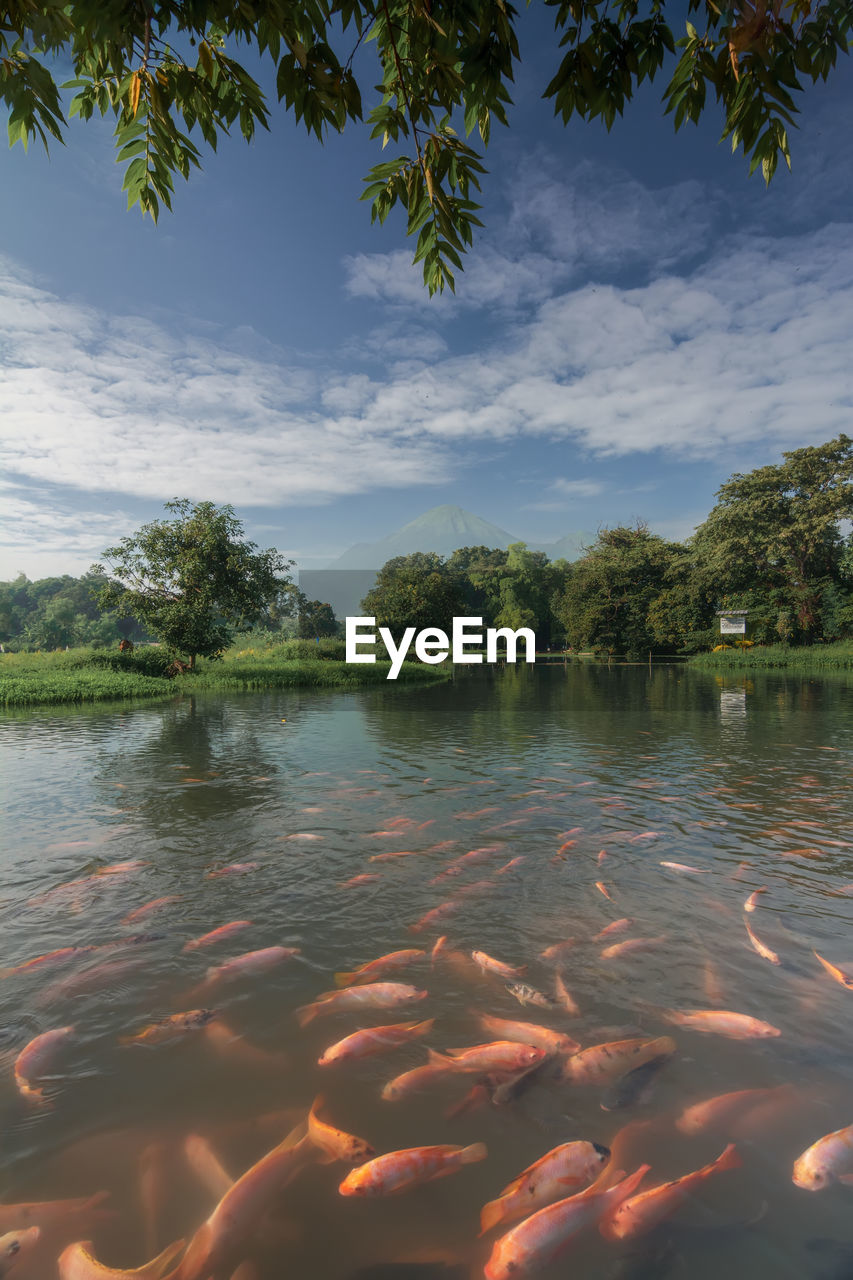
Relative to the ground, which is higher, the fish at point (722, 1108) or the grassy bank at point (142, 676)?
the grassy bank at point (142, 676)

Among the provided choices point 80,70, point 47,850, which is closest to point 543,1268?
point 80,70

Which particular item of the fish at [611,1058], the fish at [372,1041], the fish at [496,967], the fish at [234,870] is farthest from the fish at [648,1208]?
the fish at [234,870]

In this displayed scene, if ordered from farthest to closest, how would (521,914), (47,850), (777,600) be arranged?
(777,600), (47,850), (521,914)

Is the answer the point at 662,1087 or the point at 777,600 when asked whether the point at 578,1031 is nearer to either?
the point at 662,1087

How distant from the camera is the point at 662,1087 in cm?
332

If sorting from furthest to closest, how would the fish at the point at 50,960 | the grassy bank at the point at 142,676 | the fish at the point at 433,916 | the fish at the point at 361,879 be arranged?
the grassy bank at the point at 142,676, the fish at the point at 361,879, the fish at the point at 433,916, the fish at the point at 50,960

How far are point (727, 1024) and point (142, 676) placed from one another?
2914 cm

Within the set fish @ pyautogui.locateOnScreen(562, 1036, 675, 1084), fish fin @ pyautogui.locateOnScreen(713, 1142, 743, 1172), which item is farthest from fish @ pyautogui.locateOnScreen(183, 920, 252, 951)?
fish fin @ pyautogui.locateOnScreen(713, 1142, 743, 1172)

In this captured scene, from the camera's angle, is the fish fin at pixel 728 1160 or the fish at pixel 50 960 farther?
the fish at pixel 50 960

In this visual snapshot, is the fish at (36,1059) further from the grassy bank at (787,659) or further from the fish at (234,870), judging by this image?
the grassy bank at (787,659)

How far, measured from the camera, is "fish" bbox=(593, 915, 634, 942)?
497 cm

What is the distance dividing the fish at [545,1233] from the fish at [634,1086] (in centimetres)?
57

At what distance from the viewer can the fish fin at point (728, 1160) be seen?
285cm

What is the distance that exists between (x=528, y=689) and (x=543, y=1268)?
28230 millimetres
